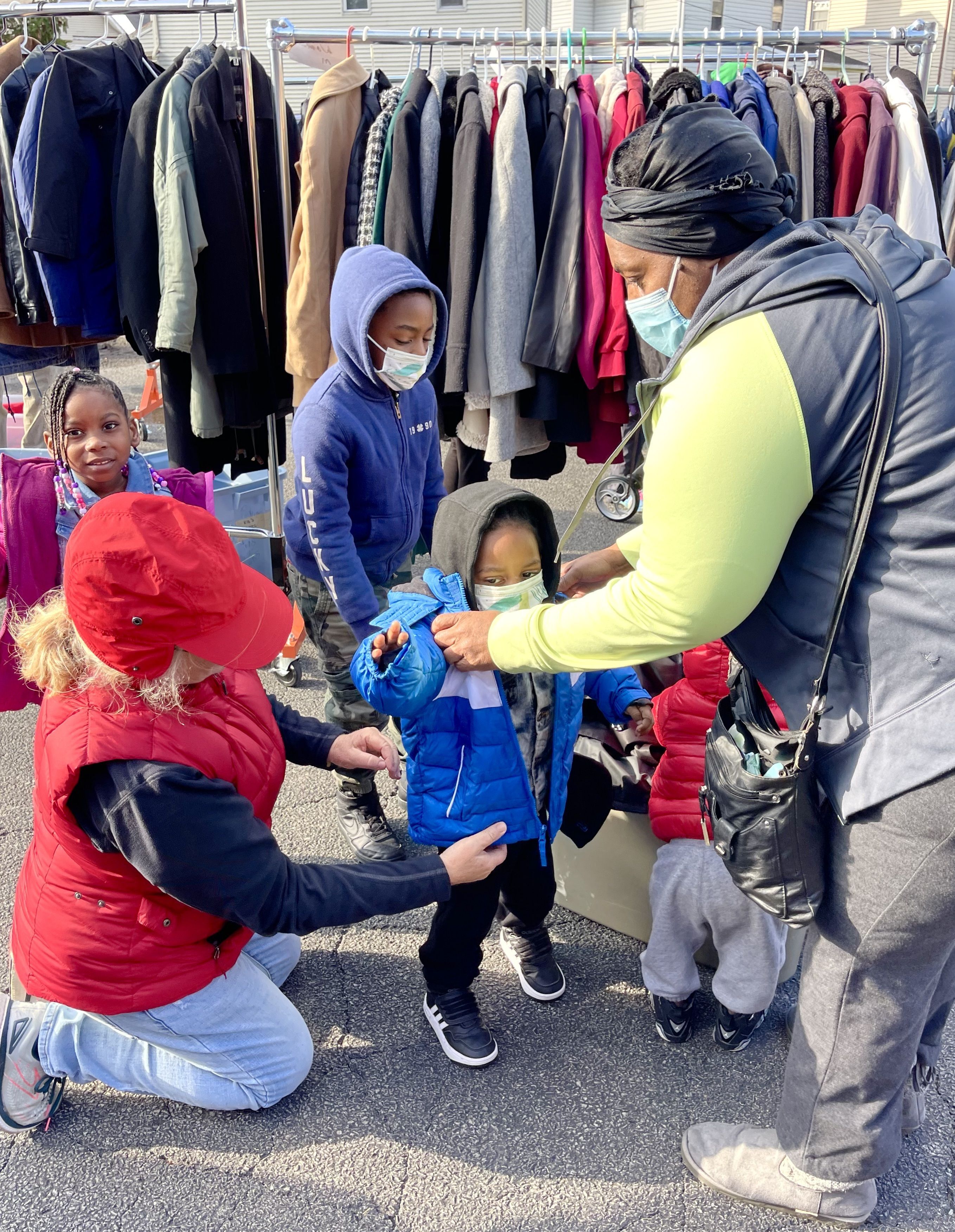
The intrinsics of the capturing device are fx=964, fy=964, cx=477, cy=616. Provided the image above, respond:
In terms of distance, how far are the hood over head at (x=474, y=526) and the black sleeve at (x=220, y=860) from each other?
673 mm

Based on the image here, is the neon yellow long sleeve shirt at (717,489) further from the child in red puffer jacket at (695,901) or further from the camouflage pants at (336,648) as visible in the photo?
the camouflage pants at (336,648)

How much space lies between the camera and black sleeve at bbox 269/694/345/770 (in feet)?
8.02

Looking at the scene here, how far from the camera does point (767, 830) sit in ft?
5.41

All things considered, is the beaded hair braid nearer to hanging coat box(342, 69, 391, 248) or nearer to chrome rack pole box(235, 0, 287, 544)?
chrome rack pole box(235, 0, 287, 544)

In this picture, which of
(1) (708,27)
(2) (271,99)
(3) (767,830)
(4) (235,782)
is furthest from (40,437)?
(1) (708,27)

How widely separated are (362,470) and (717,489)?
1599 mm

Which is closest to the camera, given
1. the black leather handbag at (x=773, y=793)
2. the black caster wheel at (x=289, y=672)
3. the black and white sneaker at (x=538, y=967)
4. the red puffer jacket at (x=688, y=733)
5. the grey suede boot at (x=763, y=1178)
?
the black leather handbag at (x=773, y=793)

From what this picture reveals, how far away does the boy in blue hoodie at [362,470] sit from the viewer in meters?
2.75

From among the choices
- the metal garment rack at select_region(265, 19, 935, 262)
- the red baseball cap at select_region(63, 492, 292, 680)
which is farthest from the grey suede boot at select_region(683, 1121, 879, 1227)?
the metal garment rack at select_region(265, 19, 935, 262)

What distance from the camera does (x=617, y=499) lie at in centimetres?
267

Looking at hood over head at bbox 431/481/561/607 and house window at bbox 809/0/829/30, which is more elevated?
house window at bbox 809/0/829/30

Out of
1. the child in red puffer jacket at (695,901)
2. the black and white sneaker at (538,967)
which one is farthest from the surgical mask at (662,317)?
the black and white sneaker at (538,967)

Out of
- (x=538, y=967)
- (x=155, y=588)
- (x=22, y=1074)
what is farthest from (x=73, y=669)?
(x=538, y=967)

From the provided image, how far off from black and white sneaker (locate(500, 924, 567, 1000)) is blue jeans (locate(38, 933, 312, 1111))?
631 mm
